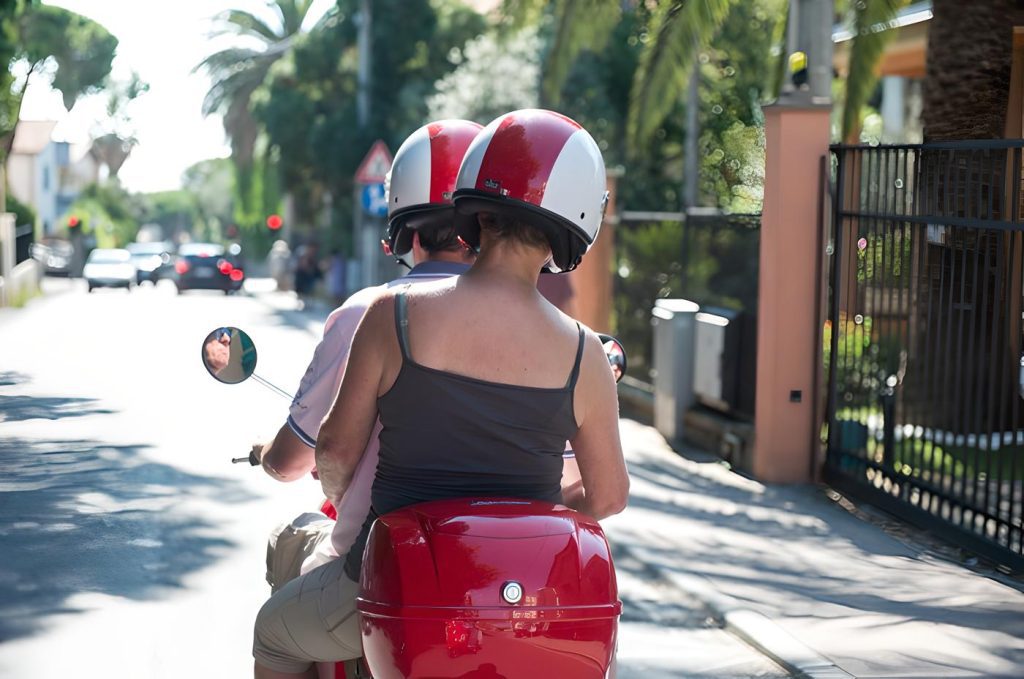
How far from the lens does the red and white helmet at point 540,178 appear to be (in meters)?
3.00

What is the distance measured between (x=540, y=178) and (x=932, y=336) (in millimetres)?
6250

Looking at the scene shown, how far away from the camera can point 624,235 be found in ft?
50.2

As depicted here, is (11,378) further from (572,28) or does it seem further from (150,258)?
(150,258)

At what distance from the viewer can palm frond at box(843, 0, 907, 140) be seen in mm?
11875

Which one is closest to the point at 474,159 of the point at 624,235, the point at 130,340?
the point at 130,340

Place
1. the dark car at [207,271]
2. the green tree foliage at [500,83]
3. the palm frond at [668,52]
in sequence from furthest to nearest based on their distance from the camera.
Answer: the dark car at [207,271]
the green tree foliage at [500,83]
the palm frond at [668,52]

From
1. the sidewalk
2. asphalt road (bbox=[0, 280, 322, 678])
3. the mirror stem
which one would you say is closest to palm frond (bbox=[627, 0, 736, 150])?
the sidewalk

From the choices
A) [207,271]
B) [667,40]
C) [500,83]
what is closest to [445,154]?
[667,40]

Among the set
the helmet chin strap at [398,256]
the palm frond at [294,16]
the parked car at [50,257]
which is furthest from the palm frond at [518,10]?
the palm frond at [294,16]

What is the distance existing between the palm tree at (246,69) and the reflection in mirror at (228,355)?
34651mm

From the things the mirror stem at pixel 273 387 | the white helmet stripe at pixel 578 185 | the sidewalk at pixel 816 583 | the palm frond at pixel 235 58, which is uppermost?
the palm frond at pixel 235 58

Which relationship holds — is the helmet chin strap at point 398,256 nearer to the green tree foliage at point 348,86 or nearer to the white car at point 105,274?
the white car at point 105,274

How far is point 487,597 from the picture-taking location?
8.65 feet

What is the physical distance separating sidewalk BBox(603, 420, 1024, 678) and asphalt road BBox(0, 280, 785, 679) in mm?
682
